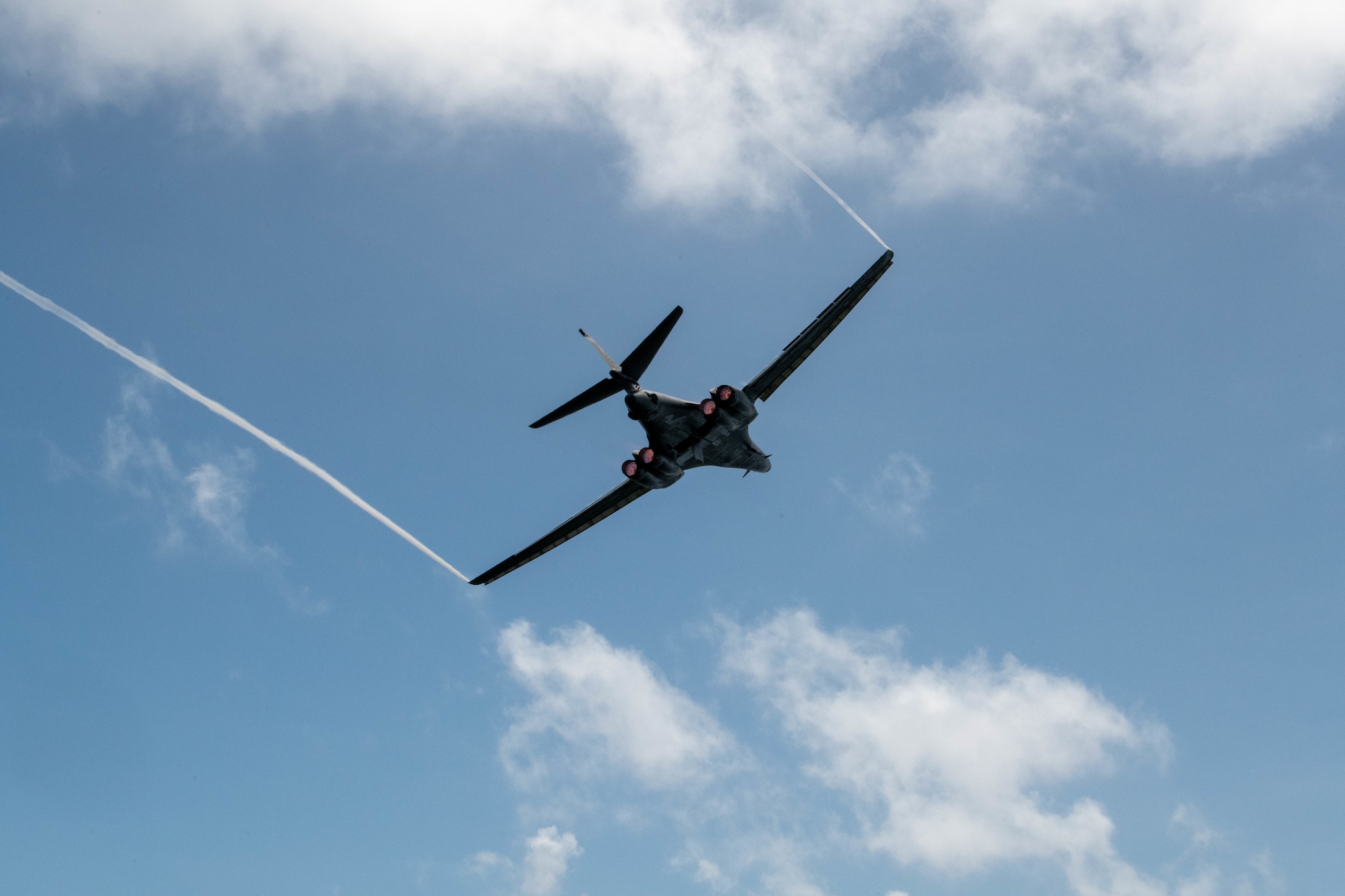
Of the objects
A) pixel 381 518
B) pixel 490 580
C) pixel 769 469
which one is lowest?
pixel 381 518

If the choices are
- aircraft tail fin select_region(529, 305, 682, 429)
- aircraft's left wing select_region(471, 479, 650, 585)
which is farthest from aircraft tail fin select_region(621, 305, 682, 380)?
aircraft's left wing select_region(471, 479, 650, 585)

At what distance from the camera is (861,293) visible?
57.1m

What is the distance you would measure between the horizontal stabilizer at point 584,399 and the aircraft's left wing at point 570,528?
982 centimetres

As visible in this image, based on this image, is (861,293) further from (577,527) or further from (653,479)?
(577,527)

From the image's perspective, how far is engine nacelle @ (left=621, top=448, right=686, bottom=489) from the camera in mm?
56594

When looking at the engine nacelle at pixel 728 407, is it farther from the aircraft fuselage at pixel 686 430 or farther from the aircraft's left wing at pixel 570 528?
the aircraft's left wing at pixel 570 528

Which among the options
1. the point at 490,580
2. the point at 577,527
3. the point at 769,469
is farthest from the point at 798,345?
the point at 490,580

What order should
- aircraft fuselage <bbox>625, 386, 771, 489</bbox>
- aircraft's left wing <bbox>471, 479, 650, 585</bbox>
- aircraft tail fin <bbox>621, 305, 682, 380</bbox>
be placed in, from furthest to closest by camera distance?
aircraft's left wing <bbox>471, 479, 650, 585</bbox> < aircraft fuselage <bbox>625, 386, 771, 489</bbox> < aircraft tail fin <bbox>621, 305, 682, 380</bbox>

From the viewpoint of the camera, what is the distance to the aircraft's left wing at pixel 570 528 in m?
61.5

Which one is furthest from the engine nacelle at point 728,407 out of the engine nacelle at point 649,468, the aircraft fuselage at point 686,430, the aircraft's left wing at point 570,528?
the aircraft's left wing at point 570,528

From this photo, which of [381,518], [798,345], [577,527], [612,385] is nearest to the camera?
[381,518]

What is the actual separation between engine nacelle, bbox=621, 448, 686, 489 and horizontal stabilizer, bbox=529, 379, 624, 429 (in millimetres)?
5635

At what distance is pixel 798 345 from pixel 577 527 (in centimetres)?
1831

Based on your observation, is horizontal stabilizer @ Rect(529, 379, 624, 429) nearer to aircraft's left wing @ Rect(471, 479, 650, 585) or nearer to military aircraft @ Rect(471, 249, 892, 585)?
military aircraft @ Rect(471, 249, 892, 585)
